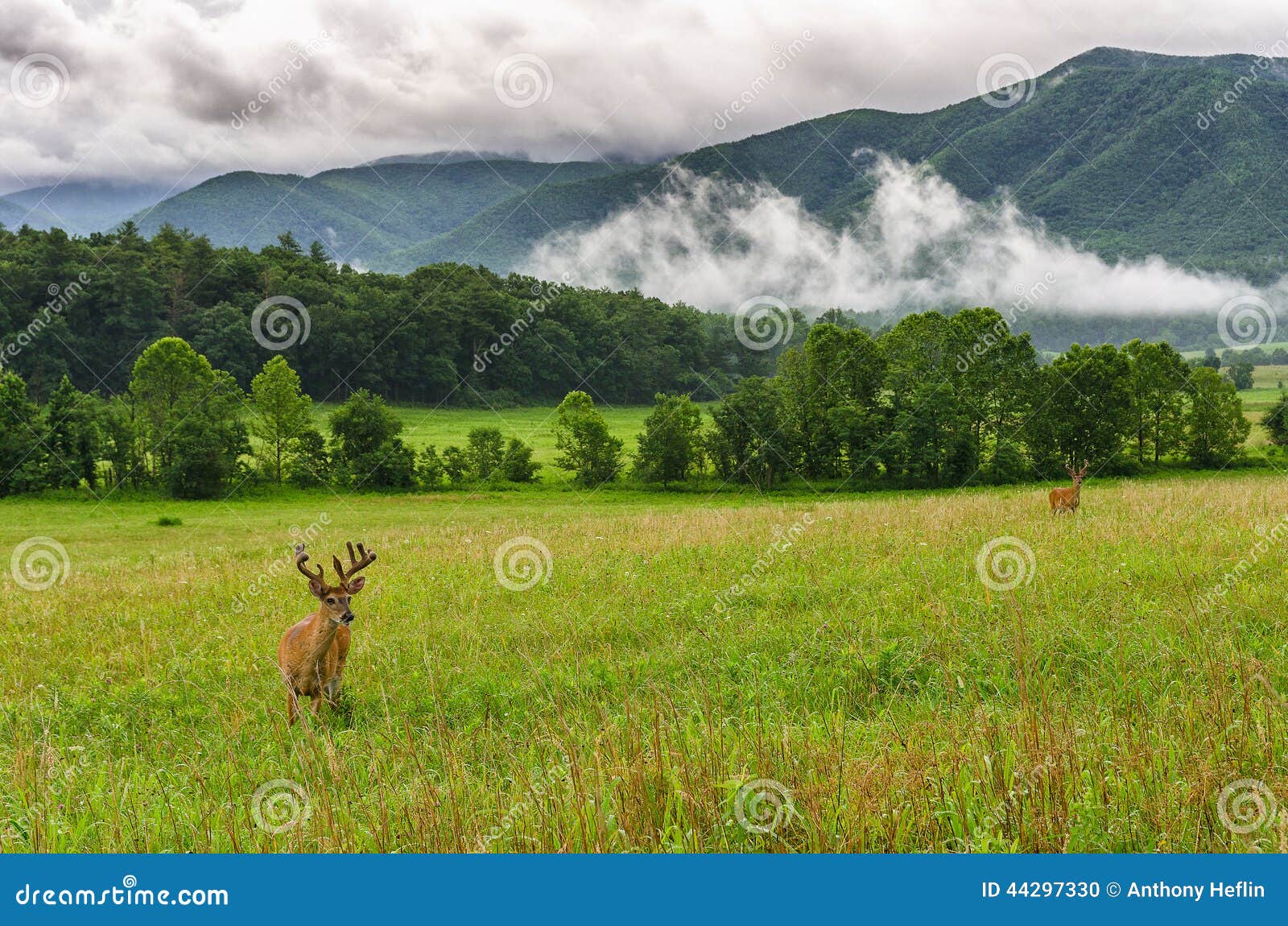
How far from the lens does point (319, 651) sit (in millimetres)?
7184

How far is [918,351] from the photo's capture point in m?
50.0

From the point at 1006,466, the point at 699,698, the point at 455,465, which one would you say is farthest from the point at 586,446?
the point at 699,698

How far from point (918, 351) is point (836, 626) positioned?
44.6 metres

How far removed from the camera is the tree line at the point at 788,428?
46.5 meters

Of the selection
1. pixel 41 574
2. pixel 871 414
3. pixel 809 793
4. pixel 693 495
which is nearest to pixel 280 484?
pixel 693 495

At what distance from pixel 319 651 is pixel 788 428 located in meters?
42.9

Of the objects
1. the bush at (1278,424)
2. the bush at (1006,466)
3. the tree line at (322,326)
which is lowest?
the bush at (1006,466)

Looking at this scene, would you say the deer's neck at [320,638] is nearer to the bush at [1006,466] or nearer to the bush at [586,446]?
the bush at [586,446]

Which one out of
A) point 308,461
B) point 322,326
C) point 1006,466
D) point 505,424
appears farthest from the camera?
point 322,326

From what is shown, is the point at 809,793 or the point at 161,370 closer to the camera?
the point at 809,793

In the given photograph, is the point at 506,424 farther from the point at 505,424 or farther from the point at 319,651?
the point at 319,651

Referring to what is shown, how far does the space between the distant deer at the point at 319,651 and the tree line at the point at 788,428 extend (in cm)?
4015

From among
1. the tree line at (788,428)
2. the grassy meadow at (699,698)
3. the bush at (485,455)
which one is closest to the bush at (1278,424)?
the tree line at (788,428)

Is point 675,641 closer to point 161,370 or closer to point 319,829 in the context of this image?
point 319,829
